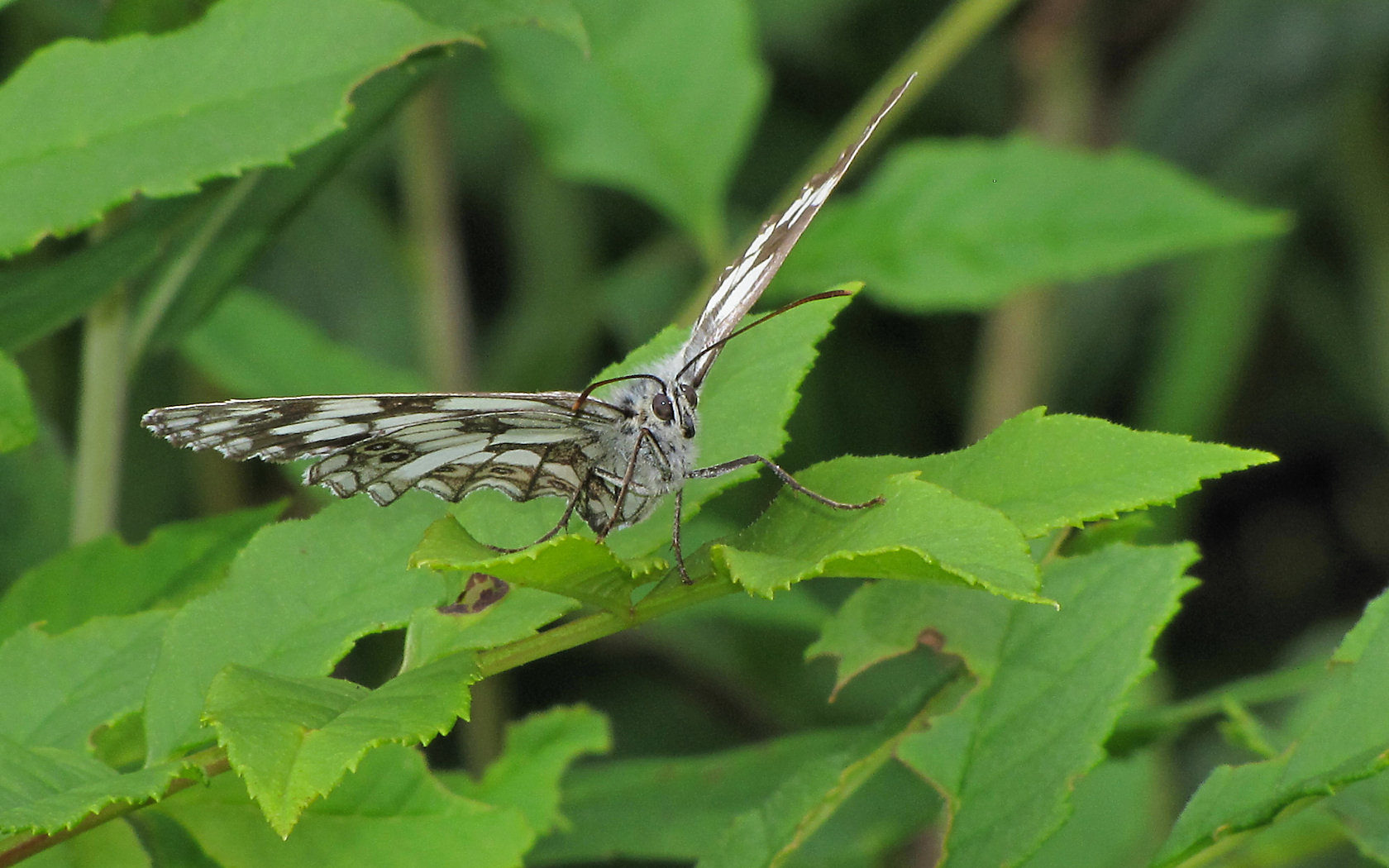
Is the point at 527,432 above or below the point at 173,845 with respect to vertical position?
above

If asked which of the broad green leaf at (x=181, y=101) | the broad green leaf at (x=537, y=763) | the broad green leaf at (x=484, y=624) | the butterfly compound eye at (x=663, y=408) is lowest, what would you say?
the broad green leaf at (x=537, y=763)

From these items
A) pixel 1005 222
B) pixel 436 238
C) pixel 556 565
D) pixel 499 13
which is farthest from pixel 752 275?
pixel 436 238

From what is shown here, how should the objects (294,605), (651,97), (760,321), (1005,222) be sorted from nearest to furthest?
(294,605)
(760,321)
(1005,222)
(651,97)

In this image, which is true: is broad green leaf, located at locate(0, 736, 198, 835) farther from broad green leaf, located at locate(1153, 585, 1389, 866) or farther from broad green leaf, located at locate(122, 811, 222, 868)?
broad green leaf, located at locate(1153, 585, 1389, 866)

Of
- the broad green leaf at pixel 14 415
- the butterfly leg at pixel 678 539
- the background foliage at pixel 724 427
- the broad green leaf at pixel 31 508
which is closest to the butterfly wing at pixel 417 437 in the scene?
the background foliage at pixel 724 427

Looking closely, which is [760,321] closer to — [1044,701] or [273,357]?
[1044,701]

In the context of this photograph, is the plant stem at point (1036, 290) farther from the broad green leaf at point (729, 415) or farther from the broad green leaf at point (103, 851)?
the broad green leaf at point (103, 851)

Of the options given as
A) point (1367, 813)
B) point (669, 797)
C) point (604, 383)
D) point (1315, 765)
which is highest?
point (604, 383)
